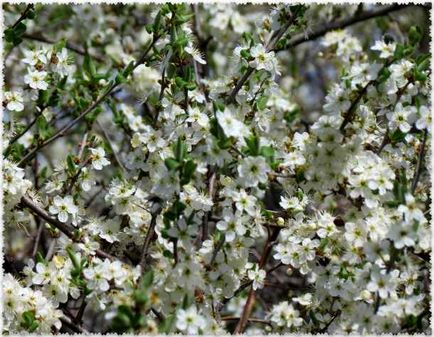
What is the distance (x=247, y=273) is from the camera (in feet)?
10.9

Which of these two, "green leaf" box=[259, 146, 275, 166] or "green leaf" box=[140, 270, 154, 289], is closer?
"green leaf" box=[140, 270, 154, 289]

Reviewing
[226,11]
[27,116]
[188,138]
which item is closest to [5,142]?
[188,138]

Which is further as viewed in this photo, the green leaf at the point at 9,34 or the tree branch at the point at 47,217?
the green leaf at the point at 9,34

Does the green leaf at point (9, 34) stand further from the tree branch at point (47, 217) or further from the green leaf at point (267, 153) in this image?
the green leaf at point (267, 153)

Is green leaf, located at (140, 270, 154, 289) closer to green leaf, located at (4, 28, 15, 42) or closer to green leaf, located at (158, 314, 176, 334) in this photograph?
green leaf, located at (158, 314, 176, 334)

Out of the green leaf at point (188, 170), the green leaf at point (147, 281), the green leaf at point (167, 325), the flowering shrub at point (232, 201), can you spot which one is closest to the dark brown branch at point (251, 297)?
the flowering shrub at point (232, 201)

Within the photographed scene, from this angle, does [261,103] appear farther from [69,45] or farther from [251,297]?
[69,45]

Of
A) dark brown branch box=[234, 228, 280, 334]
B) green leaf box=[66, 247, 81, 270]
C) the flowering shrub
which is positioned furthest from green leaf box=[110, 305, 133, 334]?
dark brown branch box=[234, 228, 280, 334]

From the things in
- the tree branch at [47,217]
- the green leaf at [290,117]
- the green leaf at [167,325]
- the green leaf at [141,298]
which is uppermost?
the green leaf at [290,117]

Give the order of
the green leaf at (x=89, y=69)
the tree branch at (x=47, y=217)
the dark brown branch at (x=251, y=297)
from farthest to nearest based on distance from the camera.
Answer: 1. the green leaf at (x=89, y=69)
2. the tree branch at (x=47, y=217)
3. the dark brown branch at (x=251, y=297)

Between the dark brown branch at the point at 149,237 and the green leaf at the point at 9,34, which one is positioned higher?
the green leaf at the point at 9,34

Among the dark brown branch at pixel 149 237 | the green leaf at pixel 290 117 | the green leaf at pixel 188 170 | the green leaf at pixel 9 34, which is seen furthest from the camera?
the green leaf at pixel 290 117

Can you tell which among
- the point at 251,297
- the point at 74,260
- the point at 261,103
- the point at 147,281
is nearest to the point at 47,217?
the point at 74,260

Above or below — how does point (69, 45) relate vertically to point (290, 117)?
above
